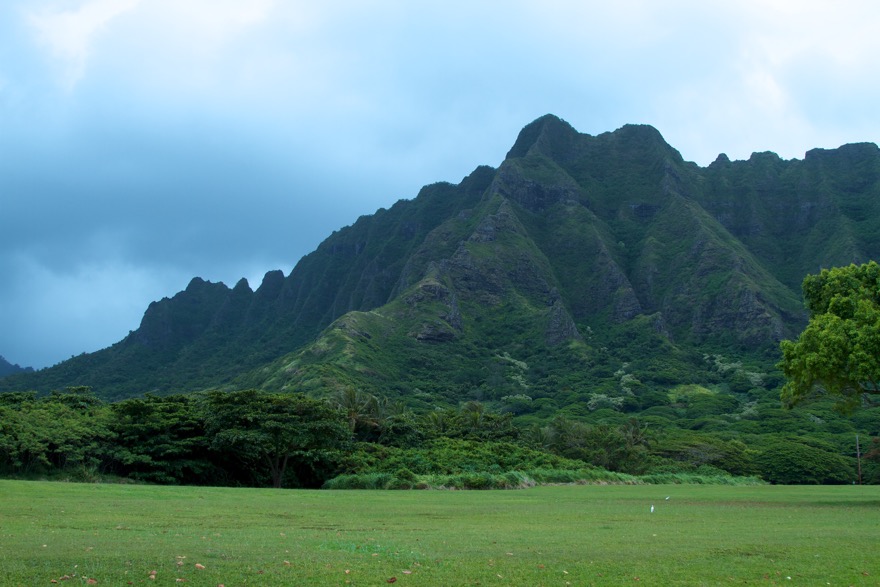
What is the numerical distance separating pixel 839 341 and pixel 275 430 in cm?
3298

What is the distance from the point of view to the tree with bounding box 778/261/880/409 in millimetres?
27250

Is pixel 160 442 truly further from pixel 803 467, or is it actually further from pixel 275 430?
pixel 803 467

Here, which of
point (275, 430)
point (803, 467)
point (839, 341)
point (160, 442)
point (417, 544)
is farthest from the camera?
point (803, 467)

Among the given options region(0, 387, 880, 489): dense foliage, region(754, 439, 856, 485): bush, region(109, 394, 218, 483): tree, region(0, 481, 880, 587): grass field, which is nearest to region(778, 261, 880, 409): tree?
region(0, 481, 880, 587): grass field

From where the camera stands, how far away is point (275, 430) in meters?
46.3

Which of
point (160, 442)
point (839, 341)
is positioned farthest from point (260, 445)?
point (839, 341)

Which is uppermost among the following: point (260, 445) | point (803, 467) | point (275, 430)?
point (275, 430)

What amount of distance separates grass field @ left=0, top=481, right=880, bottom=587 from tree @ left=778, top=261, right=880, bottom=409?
5.18 metres

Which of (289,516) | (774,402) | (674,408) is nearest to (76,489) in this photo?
(289,516)

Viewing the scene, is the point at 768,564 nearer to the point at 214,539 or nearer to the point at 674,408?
the point at 214,539

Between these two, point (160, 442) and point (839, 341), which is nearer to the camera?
point (839, 341)

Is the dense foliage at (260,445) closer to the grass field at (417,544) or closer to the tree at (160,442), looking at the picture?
the tree at (160,442)

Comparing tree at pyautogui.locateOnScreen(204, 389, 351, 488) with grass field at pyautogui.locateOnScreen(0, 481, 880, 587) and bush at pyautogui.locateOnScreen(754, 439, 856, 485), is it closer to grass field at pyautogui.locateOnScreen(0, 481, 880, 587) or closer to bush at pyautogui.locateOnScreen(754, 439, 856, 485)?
grass field at pyautogui.locateOnScreen(0, 481, 880, 587)

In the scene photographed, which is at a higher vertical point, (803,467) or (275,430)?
(275,430)
